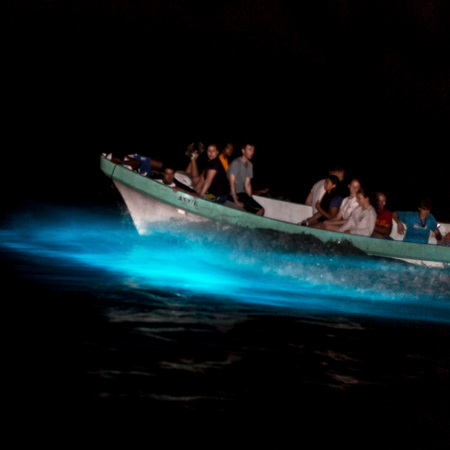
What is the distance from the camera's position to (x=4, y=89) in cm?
5050

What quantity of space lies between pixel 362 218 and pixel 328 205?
71cm

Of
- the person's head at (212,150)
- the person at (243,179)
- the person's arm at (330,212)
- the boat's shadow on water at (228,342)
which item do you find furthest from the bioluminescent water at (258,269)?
the person's head at (212,150)

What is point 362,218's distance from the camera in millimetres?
11891

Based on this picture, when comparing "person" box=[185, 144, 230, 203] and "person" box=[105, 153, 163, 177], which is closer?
"person" box=[185, 144, 230, 203]

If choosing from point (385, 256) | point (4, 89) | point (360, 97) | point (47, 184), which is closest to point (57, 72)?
point (4, 89)

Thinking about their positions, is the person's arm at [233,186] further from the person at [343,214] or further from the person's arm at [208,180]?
the person at [343,214]

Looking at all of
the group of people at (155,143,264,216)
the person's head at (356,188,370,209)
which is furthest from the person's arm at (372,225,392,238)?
the group of people at (155,143,264,216)

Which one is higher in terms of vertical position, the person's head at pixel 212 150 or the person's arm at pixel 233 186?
the person's head at pixel 212 150

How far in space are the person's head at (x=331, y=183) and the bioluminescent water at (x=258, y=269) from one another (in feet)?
Result: 2.52

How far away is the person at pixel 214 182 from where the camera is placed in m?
12.4

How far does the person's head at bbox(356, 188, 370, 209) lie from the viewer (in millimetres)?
11657

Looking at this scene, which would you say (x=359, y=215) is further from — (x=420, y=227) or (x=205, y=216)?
(x=205, y=216)

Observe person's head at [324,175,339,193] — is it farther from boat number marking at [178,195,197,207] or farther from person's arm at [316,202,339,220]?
boat number marking at [178,195,197,207]

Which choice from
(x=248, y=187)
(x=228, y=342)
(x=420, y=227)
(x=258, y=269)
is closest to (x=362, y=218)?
(x=420, y=227)
